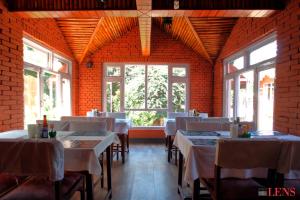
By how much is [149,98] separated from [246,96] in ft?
9.97

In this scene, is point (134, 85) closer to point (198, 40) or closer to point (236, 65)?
point (198, 40)

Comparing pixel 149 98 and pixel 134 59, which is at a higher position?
pixel 134 59

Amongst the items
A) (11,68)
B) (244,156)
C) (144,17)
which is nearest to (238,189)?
(244,156)

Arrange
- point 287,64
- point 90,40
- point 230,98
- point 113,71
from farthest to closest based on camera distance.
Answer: point 113,71, point 230,98, point 90,40, point 287,64

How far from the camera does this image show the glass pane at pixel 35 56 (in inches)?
176

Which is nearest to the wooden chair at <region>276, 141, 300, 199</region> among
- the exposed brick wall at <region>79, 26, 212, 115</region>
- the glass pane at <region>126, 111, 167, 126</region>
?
the exposed brick wall at <region>79, 26, 212, 115</region>

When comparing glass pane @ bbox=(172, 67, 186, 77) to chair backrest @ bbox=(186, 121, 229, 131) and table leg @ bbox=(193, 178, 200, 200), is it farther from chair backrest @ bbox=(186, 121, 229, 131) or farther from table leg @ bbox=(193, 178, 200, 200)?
table leg @ bbox=(193, 178, 200, 200)

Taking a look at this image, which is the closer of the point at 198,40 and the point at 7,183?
the point at 7,183

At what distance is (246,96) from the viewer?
17.3 feet

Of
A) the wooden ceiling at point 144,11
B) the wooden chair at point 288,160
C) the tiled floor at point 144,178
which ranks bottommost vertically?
the tiled floor at point 144,178

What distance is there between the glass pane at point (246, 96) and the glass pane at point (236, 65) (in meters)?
0.24

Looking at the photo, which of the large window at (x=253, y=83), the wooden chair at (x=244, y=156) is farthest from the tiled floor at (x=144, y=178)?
the large window at (x=253, y=83)

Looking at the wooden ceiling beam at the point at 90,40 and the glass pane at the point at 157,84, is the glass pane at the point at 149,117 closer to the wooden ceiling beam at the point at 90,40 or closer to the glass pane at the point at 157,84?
the glass pane at the point at 157,84

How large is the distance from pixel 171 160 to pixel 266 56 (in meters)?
2.68
